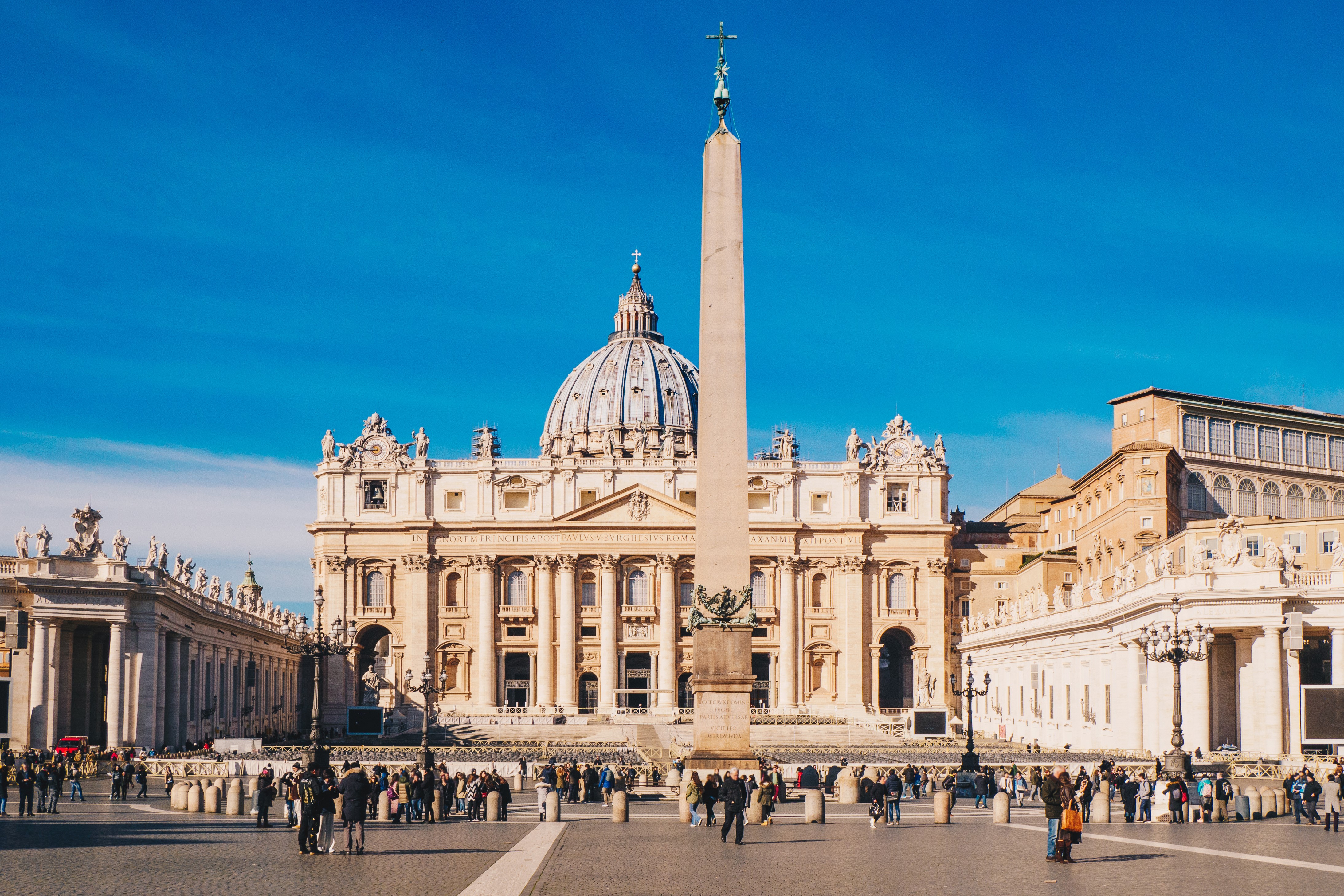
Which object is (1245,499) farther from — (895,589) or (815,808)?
(815,808)

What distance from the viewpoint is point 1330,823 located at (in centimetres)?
2788

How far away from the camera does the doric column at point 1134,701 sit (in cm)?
5184

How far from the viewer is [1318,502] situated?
7500 cm

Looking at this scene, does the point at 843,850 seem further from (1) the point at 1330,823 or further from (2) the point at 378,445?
(2) the point at 378,445

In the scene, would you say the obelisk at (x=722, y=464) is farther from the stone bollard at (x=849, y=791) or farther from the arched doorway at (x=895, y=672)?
the arched doorway at (x=895, y=672)

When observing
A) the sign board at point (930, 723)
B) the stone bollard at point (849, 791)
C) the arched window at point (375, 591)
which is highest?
the arched window at point (375, 591)

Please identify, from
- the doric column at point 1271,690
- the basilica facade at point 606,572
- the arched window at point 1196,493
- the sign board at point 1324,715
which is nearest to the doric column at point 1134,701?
the doric column at point 1271,690

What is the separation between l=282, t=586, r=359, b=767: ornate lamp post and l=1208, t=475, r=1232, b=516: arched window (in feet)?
129

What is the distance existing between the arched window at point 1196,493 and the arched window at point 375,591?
152 ft

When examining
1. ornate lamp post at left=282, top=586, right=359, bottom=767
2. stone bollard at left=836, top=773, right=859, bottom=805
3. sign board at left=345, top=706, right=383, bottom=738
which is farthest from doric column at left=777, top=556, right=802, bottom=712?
stone bollard at left=836, top=773, right=859, bottom=805

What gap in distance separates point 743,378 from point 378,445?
69.2 meters

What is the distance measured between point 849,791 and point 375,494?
213ft

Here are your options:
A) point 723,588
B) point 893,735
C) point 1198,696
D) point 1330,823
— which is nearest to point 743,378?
point 723,588

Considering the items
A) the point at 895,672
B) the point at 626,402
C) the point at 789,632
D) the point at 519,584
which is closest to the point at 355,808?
the point at 789,632
